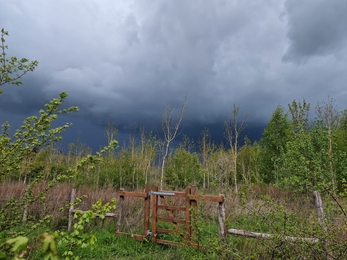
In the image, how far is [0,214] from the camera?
8.27 feet

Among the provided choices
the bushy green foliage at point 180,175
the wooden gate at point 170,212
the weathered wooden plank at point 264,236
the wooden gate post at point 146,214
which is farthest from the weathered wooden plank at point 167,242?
the bushy green foliage at point 180,175

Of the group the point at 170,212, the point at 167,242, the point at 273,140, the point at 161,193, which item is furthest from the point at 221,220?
the point at 273,140

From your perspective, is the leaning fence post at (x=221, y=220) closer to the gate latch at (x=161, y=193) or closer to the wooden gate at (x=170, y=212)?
the wooden gate at (x=170, y=212)

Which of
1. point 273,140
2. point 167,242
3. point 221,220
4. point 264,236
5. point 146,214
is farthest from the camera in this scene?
point 273,140

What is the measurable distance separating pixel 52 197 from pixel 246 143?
87.5ft

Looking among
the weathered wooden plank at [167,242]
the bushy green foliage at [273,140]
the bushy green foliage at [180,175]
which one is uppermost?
the bushy green foliage at [273,140]

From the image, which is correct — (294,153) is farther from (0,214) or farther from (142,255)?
(0,214)

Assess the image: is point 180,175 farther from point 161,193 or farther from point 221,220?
point 221,220

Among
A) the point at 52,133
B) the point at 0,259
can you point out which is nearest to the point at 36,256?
the point at 52,133

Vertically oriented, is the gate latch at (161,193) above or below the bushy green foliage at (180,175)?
below

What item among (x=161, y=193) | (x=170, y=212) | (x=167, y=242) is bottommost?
(x=167, y=242)

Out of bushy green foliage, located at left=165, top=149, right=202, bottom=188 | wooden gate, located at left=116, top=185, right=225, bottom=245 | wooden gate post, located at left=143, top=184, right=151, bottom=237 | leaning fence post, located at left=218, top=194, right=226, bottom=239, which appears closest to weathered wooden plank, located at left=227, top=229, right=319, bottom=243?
leaning fence post, located at left=218, top=194, right=226, bottom=239

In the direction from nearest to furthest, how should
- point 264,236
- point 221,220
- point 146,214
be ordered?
1. point 264,236
2. point 221,220
3. point 146,214

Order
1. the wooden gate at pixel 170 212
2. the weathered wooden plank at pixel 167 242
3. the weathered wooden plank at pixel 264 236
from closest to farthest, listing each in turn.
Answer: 1. the weathered wooden plank at pixel 264 236
2. the wooden gate at pixel 170 212
3. the weathered wooden plank at pixel 167 242
